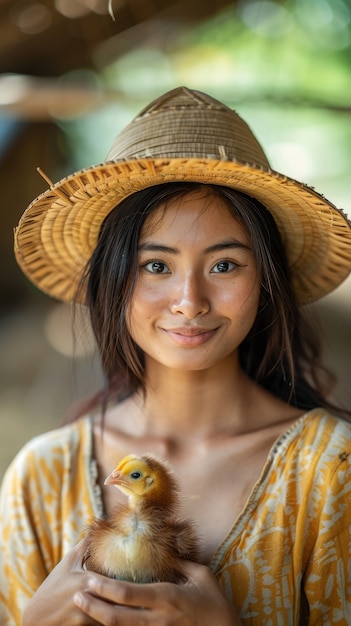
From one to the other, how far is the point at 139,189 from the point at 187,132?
0.57ft

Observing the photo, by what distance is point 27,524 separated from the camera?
2.20 meters

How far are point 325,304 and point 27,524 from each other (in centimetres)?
231

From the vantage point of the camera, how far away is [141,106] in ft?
14.6

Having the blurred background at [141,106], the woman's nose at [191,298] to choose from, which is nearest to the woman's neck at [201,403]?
the woman's nose at [191,298]

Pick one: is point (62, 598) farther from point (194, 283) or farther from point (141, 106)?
point (141, 106)

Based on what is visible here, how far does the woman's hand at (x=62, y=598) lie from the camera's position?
1810mm

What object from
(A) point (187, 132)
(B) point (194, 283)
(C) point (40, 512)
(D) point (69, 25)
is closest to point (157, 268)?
(B) point (194, 283)

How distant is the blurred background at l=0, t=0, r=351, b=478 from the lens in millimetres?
4527

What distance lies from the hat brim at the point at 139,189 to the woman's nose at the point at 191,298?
232mm

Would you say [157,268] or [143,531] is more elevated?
[157,268]

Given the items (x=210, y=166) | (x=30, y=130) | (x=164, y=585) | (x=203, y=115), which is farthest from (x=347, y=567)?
(x=30, y=130)

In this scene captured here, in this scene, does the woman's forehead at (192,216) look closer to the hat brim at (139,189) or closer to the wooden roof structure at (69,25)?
the hat brim at (139,189)

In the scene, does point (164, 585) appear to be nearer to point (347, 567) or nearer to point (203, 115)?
point (347, 567)

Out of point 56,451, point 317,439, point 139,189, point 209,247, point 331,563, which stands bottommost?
Answer: point 331,563
